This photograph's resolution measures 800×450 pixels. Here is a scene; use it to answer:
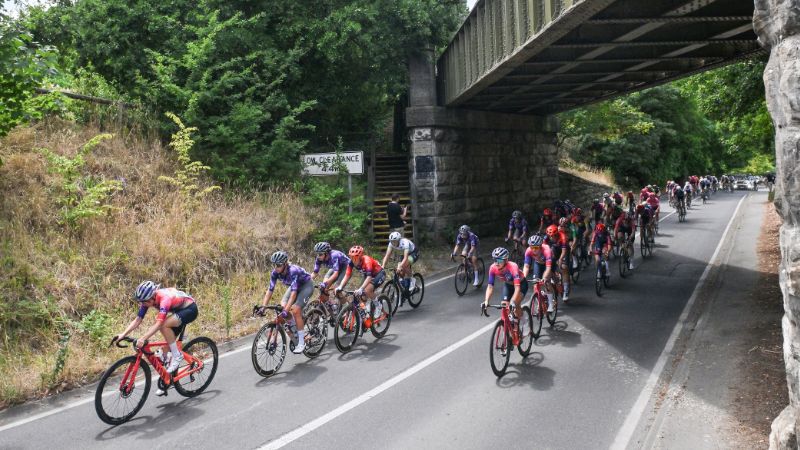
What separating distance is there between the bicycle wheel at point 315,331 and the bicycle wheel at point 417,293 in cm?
353

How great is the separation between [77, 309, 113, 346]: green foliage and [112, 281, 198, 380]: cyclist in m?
2.17

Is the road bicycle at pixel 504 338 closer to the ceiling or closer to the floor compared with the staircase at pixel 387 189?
closer to the floor

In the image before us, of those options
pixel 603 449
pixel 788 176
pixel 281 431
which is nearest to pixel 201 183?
pixel 281 431

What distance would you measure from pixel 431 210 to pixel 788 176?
1588 cm

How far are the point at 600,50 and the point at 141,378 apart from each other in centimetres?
1122

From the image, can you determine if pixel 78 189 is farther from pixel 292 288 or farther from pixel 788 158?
pixel 788 158

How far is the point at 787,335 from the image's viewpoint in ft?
16.6

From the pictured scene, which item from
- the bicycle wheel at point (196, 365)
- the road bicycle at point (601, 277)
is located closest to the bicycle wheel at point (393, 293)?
the bicycle wheel at point (196, 365)

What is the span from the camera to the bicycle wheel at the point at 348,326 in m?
9.71

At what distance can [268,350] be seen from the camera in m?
8.49

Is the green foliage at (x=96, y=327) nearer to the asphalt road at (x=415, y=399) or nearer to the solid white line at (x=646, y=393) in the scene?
the asphalt road at (x=415, y=399)

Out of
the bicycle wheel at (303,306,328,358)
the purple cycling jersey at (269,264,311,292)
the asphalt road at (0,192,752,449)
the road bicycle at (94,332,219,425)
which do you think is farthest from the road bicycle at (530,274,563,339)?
the road bicycle at (94,332,219,425)

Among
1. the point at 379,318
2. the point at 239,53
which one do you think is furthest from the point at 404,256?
the point at 239,53

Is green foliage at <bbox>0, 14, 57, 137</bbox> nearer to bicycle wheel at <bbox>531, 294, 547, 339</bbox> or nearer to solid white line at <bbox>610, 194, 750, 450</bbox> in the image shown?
bicycle wheel at <bbox>531, 294, 547, 339</bbox>
